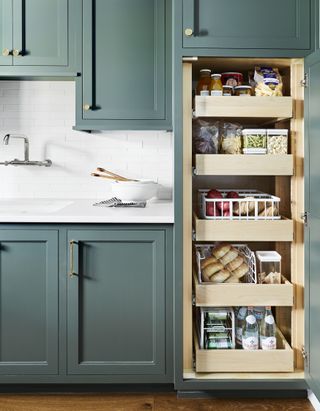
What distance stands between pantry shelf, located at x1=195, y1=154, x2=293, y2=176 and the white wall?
814 millimetres

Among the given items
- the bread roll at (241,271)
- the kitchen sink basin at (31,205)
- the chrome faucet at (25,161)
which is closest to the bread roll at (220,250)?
the bread roll at (241,271)

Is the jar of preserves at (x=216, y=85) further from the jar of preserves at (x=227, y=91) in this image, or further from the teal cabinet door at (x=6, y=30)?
the teal cabinet door at (x=6, y=30)

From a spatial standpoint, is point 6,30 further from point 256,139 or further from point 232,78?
point 256,139

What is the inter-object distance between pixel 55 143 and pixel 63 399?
1501 millimetres

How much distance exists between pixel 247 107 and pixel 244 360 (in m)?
1.19

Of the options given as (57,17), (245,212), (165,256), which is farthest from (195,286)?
(57,17)

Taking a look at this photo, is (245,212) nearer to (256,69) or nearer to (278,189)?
(278,189)

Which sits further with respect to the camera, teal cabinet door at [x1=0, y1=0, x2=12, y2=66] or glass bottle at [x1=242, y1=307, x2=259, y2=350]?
teal cabinet door at [x1=0, y1=0, x2=12, y2=66]

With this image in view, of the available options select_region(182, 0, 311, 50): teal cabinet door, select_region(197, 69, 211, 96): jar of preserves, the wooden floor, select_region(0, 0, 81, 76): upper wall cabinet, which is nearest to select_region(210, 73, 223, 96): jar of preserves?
select_region(197, 69, 211, 96): jar of preserves

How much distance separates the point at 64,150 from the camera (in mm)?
2928

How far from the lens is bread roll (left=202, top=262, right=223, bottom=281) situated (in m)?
2.24

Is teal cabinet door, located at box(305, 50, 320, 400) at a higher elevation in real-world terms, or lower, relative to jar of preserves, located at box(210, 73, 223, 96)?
lower

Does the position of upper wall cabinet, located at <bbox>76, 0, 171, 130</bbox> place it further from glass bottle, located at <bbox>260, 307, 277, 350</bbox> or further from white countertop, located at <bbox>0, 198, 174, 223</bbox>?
glass bottle, located at <bbox>260, 307, 277, 350</bbox>

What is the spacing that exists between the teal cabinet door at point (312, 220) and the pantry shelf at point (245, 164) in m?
0.11
